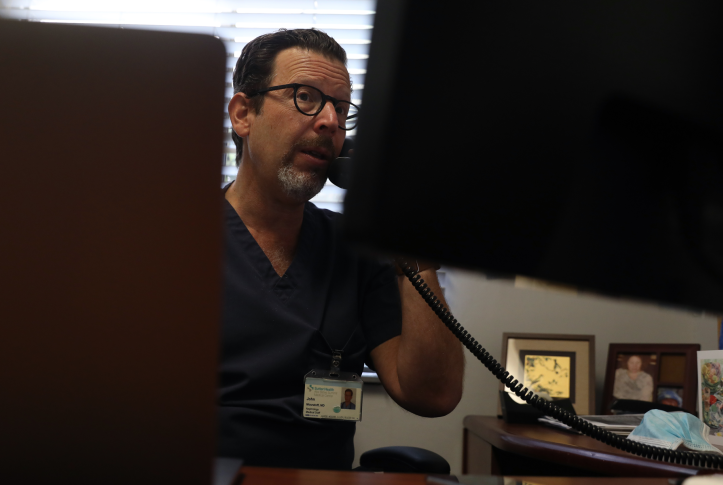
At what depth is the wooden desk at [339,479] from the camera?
0.55 m

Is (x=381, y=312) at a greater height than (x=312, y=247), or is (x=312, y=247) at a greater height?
(x=312, y=247)

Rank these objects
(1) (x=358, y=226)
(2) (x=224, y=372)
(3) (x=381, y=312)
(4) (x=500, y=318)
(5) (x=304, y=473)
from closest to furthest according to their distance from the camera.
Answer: (1) (x=358, y=226)
(5) (x=304, y=473)
(2) (x=224, y=372)
(3) (x=381, y=312)
(4) (x=500, y=318)

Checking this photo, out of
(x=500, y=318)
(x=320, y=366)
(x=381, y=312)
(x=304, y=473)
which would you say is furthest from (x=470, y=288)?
(x=304, y=473)

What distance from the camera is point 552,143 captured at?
0.39 meters

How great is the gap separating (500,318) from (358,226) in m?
1.50

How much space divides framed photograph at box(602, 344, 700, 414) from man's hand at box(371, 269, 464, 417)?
656mm

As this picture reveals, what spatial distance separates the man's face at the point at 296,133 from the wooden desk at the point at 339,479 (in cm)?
71

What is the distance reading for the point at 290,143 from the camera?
3.99 ft

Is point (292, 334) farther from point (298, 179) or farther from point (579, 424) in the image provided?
point (579, 424)

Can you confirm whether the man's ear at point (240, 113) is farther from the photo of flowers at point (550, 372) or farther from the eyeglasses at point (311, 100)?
the photo of flowers at point (550, 372)

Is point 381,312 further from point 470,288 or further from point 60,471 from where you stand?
point 60,471

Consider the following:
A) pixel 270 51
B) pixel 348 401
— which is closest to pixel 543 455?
pixel 348 401

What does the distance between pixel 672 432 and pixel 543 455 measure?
261 millimetres

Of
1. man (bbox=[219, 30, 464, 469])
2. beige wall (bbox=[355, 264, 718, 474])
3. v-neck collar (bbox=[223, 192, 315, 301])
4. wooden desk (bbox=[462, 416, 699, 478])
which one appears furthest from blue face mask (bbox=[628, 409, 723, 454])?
beige wall (bbox=[355, 264, 718, 474])
